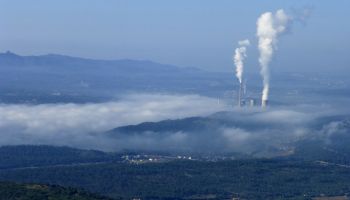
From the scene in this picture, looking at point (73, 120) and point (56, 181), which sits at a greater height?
point (73, 120)

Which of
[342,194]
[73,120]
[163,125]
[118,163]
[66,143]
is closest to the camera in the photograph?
[342,194]

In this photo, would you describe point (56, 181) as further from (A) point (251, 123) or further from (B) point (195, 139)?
(A) point (251, 123)

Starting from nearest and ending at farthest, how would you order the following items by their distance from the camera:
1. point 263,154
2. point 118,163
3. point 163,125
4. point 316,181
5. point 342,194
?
1. point 342,194
2. point 316,181
3. point 118,163
4. point 263,154
5. point 163,125

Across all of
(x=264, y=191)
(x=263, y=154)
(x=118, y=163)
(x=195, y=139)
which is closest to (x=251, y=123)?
(x=195, y=139)

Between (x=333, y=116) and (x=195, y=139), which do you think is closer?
(x=195, y=139)

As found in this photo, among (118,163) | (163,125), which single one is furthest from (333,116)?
(118,163)

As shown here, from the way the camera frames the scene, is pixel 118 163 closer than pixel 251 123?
Yes

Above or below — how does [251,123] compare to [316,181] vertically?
above

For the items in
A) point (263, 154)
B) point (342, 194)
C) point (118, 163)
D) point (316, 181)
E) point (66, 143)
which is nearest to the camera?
point (342, 194)

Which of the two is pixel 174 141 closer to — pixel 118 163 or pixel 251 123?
pixel 251 123
